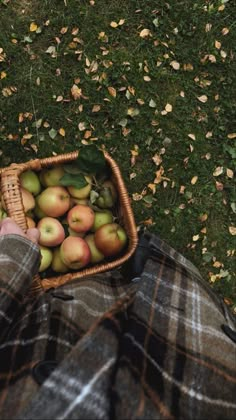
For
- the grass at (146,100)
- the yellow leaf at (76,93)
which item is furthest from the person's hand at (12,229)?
the yellow leaf at (76,93)

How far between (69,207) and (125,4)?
1.35 m

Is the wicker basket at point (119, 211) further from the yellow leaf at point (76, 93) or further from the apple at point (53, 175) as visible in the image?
the yellow leaf at point (76, 93)

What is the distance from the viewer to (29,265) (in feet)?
5.68

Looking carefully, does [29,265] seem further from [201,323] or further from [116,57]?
[116,57]

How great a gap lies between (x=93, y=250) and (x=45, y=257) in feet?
→ 0.79

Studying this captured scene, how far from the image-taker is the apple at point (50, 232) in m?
2.12

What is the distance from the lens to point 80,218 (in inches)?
84.5

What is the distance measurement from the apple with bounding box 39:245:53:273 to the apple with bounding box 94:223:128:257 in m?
0.24

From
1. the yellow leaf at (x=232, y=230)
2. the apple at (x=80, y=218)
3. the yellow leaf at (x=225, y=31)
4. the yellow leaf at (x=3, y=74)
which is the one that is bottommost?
the yellow leaf at (x=232, y=230)

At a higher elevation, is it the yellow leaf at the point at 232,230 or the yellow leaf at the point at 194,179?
the yellow leaf at the point at 194,179

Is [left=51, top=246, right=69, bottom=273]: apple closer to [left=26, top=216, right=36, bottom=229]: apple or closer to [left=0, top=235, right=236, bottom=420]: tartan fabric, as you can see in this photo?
[left=26, top=216, right=36, bottom=229]: apple

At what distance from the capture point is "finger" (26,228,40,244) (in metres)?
1.92

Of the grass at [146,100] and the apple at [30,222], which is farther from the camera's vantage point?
the grass at [146,100]

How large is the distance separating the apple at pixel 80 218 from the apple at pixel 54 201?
5 centimetres
